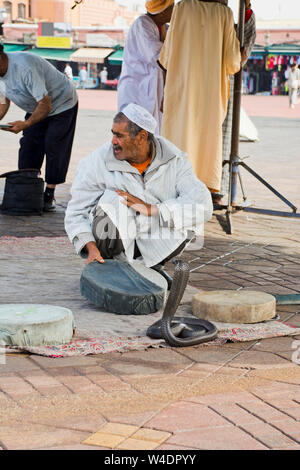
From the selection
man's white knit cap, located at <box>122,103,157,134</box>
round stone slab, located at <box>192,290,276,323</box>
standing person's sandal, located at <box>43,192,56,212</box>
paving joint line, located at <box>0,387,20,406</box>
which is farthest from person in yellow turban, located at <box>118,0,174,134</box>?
paving joint line, located at <box>0,387,20,406</box>

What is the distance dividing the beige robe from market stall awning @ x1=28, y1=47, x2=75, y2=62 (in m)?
41.7

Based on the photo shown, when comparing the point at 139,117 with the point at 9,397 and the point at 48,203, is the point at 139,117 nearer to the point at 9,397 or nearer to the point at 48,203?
the point at 9,397

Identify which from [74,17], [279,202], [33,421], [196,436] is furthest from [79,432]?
[74,17]

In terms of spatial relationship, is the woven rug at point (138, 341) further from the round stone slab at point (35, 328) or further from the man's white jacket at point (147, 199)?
the man's white jacket at point (147, 199)

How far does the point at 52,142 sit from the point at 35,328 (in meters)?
3.65

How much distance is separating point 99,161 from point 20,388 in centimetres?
154

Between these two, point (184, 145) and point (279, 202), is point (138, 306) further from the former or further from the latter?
point (279, 202)

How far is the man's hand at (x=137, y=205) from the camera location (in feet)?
13.2

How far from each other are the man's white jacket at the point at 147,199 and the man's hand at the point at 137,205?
0.08 feet

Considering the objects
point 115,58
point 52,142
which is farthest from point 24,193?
point 115,58

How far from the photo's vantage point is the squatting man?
401 cm

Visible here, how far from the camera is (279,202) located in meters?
7.88

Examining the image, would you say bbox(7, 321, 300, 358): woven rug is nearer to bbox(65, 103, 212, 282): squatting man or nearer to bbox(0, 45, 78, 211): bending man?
bbox(65, 103, 212, 282): squatting man

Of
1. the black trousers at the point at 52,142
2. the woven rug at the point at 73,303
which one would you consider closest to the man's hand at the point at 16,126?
the black trousers at the point at 52,142
